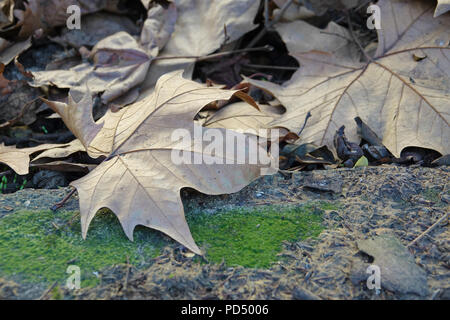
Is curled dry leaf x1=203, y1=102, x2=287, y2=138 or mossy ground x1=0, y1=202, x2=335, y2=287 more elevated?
curled dry leaf x1=203, y1=102, x2=287, y2=138

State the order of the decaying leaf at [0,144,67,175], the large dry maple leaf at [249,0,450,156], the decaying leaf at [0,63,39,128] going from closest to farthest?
1. the decaying leaf at [0,144,67,175]
2. the large dry maple leaf at [249,0,450,156]
3. the decaying leaf at [0,63,39,128]

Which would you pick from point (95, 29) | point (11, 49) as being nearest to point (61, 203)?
point (11, 49)

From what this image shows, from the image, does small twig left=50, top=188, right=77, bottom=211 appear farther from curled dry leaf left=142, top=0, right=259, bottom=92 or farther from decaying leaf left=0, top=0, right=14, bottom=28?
decaying leaf left=0, top=0, right=14, bottom=28

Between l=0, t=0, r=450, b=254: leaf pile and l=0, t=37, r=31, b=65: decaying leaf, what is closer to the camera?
l=0, t=0, r=450, b=254: leaf pile

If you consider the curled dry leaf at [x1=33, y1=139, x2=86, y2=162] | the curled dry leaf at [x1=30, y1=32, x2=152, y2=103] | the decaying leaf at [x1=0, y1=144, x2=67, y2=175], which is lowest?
the decaying leaf at [x1=0, y1=144, x2=67, y2=175]

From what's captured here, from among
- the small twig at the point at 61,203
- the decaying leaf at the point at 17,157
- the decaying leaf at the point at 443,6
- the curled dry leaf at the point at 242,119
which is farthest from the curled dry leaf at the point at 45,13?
the decaying leaf at the point at 443,6

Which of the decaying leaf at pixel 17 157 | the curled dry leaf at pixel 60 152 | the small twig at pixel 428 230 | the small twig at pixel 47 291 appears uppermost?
the small twig at pixel 428 230

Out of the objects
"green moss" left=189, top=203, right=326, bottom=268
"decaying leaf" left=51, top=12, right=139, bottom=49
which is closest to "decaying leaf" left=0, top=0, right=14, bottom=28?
"decaying leaf" left=51, top=12, right=139, bottom=49

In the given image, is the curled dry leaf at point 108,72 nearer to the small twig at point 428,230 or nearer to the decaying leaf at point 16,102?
the decaying leaf at point 16,102
